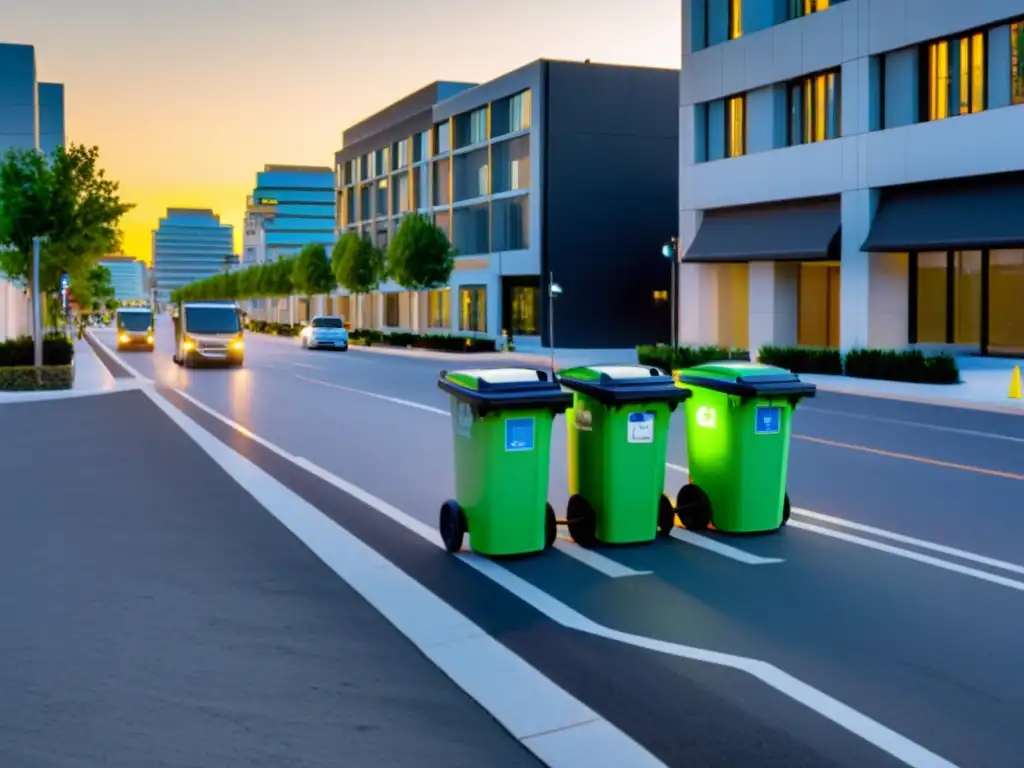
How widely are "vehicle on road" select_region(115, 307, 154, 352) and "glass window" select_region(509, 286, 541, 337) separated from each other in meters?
19.4

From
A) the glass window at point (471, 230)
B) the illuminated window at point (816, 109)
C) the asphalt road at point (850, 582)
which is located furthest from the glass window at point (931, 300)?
the glass window at point (471, 230)

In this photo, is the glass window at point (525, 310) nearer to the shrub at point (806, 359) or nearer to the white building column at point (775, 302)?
the white building column at point (775, 302)

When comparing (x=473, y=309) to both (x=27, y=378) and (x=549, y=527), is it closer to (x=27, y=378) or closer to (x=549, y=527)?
(x=27, y=378)

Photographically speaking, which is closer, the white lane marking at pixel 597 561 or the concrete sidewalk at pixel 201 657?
the concrete sidewalk at pixel 201 657

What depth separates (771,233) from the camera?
40562 millimetres

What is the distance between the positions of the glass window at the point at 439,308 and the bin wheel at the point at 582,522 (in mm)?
69031

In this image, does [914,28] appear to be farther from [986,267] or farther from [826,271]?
[826,271]

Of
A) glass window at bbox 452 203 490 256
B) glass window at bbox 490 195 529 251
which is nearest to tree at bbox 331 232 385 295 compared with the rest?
glass window at bbox 452 203 490 256

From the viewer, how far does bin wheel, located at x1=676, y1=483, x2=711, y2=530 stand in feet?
30.4

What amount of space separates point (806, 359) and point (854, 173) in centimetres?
733

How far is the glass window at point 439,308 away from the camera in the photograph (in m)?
79.1

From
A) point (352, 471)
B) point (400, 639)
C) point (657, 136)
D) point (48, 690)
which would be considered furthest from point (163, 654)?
point (657, 136)

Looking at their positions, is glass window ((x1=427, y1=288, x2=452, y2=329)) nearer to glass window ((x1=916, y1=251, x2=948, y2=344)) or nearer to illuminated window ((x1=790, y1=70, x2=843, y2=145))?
illuminated window ((x1=790, y1=70, x2=843, y2=145))

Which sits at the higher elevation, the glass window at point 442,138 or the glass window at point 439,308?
the glass window at point 442,138
